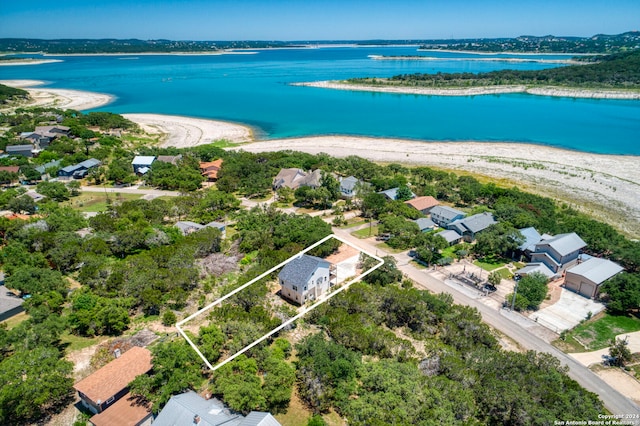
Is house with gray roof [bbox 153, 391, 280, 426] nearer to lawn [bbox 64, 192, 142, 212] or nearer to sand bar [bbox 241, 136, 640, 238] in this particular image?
lawn [bbox 64, 192, 142, 212]

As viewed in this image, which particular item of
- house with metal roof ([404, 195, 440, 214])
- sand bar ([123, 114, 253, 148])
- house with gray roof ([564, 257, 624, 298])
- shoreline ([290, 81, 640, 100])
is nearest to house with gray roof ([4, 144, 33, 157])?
sand bar ([123, 114, 253, 148])

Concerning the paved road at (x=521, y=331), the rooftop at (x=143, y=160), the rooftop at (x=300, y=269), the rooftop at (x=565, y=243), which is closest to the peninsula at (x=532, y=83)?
the rooftop at (x=143, y=160)

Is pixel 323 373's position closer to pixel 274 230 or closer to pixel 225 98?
pixel 274 230

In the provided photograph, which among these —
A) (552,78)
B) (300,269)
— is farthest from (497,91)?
(300,269)

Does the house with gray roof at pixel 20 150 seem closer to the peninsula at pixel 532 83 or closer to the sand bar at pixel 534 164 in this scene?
the sand bar at pixel 534 164

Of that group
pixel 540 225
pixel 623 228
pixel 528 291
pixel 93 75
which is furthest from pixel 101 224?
pixel 93 75

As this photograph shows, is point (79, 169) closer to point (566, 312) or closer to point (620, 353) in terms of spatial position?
point (566, 312)
